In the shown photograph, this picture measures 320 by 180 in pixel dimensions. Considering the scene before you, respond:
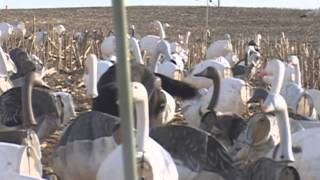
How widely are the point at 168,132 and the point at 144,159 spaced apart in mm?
909

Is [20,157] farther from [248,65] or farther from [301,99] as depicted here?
[248,65]

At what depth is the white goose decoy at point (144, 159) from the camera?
4.36 m

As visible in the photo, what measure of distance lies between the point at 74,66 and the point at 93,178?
398 inches

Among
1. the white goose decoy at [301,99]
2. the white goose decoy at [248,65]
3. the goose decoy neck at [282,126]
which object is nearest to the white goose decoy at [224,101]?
the white goose decoy at [301,99]

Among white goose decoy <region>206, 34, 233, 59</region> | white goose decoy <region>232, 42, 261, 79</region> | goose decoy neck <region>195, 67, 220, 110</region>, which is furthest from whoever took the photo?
white goose decoy <region>206, 34, 233, 59</region>

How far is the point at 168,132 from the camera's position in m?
5.27

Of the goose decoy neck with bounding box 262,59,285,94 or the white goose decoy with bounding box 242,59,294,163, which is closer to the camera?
the white goose decoy with bounding box 242,59,294,163

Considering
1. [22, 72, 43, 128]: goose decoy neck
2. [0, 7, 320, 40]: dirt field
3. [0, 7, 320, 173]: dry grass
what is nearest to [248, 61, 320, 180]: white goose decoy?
[22, 72, 43, 128]: goose decoy neck

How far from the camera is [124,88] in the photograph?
1.19 m

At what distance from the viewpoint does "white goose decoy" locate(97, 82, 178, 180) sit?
4359 millimetres

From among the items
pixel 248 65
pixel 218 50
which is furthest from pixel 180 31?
pixel 248 65

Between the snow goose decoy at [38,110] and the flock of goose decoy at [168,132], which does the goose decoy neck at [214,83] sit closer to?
the flock of goose decoy at [168,132]

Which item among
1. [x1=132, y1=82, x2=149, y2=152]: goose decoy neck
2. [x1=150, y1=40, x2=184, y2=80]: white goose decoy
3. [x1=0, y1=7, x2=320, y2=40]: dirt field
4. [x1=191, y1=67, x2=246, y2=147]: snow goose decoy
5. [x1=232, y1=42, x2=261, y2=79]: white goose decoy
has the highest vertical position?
[x1=132, y1=82, x2=149, y2=152]: goose decoy neck

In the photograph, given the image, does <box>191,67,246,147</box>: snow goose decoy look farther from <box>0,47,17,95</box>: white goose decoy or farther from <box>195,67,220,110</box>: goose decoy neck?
<box>0,47,17,95</box>: white goose decoy
